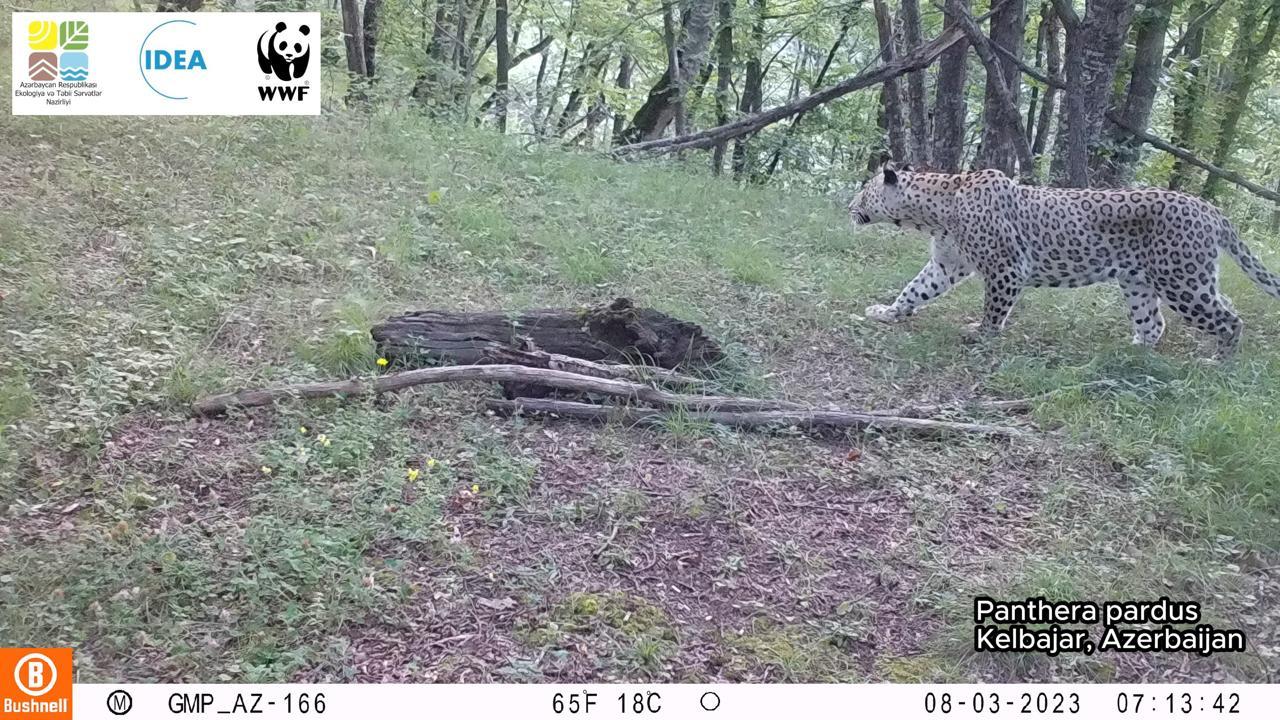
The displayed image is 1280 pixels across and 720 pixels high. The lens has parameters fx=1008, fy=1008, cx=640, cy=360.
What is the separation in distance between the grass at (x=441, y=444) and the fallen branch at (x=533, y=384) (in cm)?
14

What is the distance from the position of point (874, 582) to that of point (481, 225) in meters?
5.72

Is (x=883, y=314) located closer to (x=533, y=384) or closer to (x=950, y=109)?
(x=533, y=384)

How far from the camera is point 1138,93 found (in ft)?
35.0

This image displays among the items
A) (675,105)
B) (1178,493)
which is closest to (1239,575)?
(1178,493)

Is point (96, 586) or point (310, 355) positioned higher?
point (310, 355)

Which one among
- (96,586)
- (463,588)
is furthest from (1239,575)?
(96,586)

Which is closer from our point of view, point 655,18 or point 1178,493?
point 1178,493

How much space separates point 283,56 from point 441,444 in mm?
4588

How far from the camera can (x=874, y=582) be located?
183 inches

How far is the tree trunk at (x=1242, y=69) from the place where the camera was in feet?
44.8

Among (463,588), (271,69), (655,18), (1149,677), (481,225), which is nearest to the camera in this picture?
(1149,677)

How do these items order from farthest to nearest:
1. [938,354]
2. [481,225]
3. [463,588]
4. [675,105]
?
[675,105], [481,225], [938,354], [463,588]

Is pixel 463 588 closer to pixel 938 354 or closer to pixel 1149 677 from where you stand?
pixel 1149 677

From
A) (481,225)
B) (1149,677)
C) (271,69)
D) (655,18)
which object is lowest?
(1149,677)
